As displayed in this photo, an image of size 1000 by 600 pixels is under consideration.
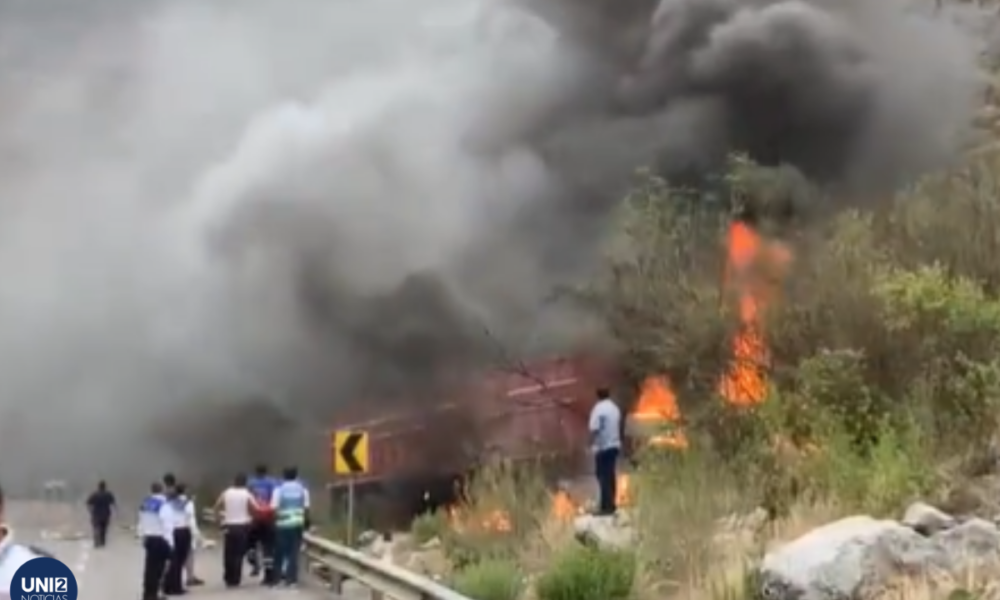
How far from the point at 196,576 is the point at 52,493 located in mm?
15912

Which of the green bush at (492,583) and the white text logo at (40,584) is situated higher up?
the green bush at (492,583)

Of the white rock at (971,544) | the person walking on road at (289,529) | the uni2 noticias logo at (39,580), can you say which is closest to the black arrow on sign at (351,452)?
the person walking on road at (289,529)

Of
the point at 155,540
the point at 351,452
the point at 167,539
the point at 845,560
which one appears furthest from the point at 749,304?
the point at 845,560

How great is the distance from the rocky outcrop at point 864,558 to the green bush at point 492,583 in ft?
8.14

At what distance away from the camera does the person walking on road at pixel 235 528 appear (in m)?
17.8

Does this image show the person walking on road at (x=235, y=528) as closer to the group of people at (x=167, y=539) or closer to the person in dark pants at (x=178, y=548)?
the group of people at (x=167, y=539)

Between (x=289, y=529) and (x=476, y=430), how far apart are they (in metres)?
8.15

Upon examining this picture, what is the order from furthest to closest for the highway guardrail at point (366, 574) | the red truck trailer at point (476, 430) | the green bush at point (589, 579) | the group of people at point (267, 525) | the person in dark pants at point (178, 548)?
the red truck trailer at point (476, 430) < the group of people at point (267, 525) < the person in dark pants at point (178, 548) < the highway guardrail at point (366, 574) < the green bush at point (589, 579)

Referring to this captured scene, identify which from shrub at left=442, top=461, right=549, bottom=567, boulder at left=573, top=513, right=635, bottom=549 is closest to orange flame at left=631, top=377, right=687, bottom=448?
shrub at left=442, top=461, right=549, bottom=567

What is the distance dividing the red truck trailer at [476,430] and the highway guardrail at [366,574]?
4.45 m

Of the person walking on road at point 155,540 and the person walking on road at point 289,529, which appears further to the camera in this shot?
the person walking on road at point 289,529

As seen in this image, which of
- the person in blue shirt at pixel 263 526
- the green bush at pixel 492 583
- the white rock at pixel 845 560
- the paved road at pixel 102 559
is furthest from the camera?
the person in blue shirt at pixel 263 526

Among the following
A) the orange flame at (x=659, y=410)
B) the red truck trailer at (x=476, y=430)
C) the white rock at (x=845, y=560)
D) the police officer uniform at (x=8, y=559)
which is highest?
the red truck trailer at (x=476, y=430)

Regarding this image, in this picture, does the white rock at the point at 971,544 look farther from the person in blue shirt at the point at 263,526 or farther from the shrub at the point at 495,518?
the person in blue shirt at the point at 263,526
